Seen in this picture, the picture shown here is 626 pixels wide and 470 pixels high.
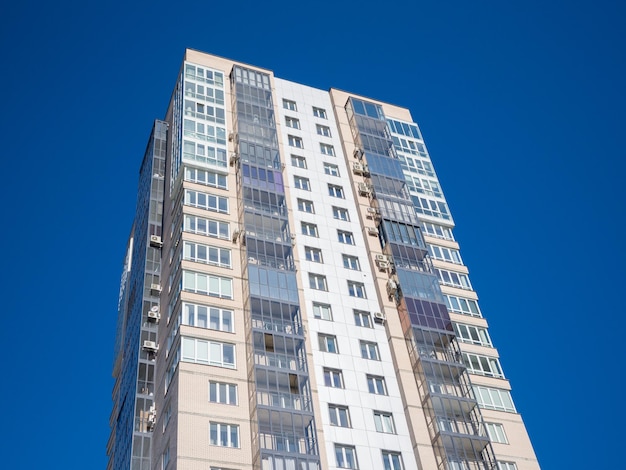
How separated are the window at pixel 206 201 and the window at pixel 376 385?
14.7m

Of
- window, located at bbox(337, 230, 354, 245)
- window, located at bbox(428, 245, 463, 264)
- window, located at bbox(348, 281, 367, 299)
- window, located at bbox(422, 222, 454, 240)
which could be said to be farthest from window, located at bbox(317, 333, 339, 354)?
window, located at bbox(422, 222, 454, 240)

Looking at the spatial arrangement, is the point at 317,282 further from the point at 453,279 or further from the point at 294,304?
the point at 453,279

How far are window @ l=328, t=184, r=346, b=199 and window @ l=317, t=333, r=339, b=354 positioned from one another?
13551mm

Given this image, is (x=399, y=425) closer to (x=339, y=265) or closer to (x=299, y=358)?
(x=299, y=358)

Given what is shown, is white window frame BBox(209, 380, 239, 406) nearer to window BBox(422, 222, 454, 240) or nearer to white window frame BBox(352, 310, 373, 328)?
white window frame BBox(352, 310, 373, 328)

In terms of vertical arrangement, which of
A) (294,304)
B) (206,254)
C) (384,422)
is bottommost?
(384,422)

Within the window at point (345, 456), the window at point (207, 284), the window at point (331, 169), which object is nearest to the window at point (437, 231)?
the window at point (331, 169)

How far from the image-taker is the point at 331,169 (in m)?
58.3

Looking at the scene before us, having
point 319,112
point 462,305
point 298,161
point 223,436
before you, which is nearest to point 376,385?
point 223,436

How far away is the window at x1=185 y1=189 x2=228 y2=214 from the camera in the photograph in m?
50.6

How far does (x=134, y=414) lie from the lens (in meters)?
45.2

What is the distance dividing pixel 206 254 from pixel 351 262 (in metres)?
10.1

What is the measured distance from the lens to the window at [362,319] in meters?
48.0

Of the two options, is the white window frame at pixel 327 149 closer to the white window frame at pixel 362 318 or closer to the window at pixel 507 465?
the white window frame at pixel 362 318
